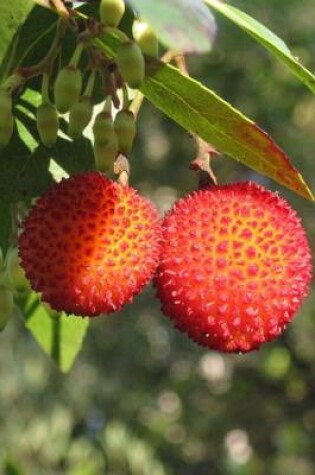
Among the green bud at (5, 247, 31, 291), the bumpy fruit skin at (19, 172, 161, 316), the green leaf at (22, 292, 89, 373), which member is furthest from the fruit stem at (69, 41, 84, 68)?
the green leaf at (22, 292, 89, 373)

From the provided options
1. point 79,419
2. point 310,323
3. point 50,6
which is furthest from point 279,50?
point 310,323

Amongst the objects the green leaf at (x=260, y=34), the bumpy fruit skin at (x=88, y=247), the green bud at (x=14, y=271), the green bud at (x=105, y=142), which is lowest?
the green bud at (x=14, y=271)

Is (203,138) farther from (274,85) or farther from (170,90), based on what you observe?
(274,85)

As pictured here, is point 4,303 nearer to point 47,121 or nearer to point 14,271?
point 14,271

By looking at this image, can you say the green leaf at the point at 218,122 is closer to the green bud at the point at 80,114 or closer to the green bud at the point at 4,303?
the green bud at the point at 80,114

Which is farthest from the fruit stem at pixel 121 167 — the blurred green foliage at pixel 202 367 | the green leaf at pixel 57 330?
the blurred green foliage at pixel 202 367

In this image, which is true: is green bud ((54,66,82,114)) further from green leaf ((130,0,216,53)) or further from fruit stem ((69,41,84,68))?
green leaf ((130,0,216,53))
